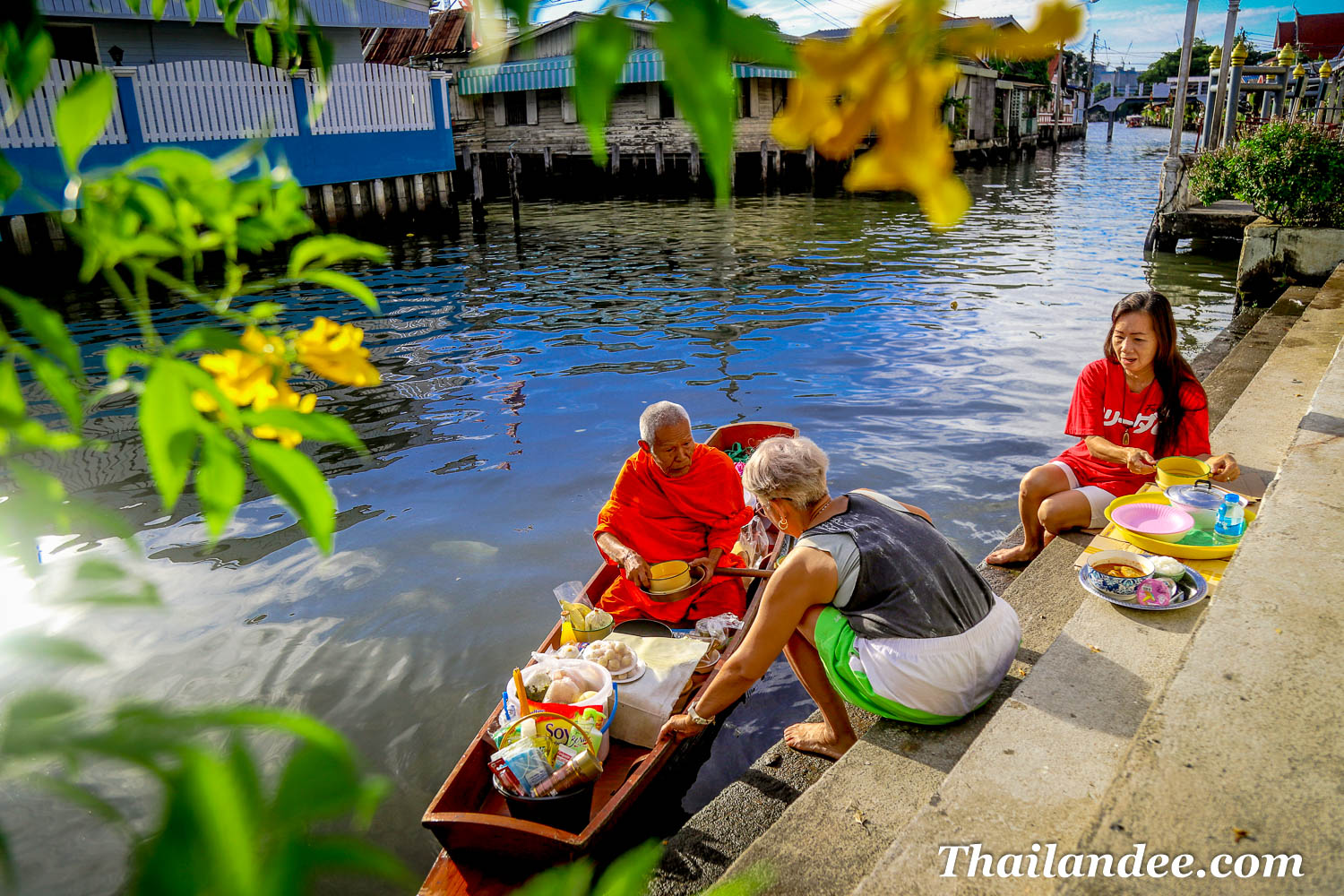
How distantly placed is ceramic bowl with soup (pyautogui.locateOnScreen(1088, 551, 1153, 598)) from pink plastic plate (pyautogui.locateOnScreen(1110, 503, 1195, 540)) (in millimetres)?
179

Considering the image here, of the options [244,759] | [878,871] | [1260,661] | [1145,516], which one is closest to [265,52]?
[244,759]

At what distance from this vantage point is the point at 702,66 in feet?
1.98

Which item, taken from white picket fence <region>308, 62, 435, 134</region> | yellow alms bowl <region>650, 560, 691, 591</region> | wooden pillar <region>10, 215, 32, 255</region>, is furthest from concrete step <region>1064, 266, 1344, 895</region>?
white picket fence <region>308, 62, 435, 134</region>

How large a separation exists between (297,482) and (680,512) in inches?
192

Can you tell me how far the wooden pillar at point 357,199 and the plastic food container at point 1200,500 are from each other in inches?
743

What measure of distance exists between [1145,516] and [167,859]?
14.4 feet

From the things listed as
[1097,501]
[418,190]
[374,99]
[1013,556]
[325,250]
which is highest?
[374,99]

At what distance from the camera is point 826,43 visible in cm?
64

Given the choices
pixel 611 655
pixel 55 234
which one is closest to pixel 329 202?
pixel 55 234

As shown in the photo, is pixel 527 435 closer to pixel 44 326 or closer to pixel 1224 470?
pixel 1224 470

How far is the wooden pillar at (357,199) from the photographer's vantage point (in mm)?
19859

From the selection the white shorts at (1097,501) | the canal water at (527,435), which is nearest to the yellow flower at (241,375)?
the canal water at (527,435)

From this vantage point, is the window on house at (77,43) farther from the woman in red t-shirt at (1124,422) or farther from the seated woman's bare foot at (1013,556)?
the woman in red t-shirt at (1124,422)

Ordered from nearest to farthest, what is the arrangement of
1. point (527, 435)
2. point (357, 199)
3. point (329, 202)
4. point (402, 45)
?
point (527, 435)
point (329, 202)
point (357, 199)
point (402, 45)
